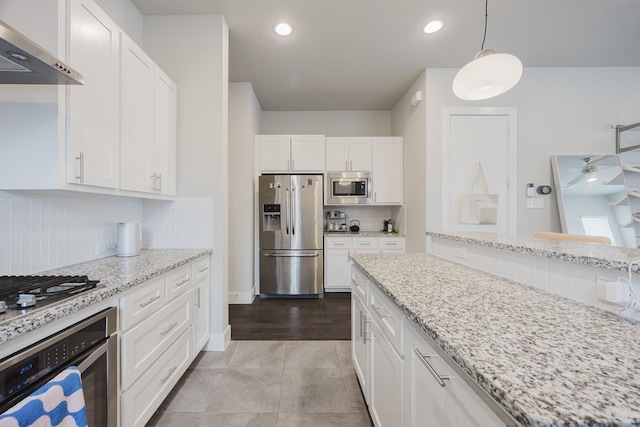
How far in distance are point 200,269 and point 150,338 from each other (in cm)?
74

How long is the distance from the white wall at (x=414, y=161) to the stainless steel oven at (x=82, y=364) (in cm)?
294

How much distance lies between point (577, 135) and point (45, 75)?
4.64 meters

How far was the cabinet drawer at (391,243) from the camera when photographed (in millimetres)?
3715

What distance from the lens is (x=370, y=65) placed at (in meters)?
3.00

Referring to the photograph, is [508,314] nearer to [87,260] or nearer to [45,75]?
[45,75]

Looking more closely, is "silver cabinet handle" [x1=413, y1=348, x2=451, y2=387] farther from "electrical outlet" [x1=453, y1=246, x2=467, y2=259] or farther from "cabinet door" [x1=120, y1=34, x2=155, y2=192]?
"cabinet door" [x1=120, y1=34, x2=155, y2=192]

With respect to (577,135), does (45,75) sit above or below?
below

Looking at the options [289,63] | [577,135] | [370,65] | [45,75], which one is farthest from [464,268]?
[577,135]

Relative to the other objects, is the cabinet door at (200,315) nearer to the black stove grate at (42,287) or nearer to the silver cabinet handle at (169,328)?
the silver cabinet handle at (169,328)

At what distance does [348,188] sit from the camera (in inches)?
153

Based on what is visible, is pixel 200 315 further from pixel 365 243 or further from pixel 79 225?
pixel 365 243

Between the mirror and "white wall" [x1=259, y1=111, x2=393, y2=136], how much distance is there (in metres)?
2.36

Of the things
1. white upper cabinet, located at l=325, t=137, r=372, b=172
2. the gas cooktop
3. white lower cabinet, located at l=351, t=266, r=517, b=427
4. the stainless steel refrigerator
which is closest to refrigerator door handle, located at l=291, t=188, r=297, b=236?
the stainless steel refrigerator

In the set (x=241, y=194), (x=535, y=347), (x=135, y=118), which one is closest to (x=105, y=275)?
(x=135, y=118)
